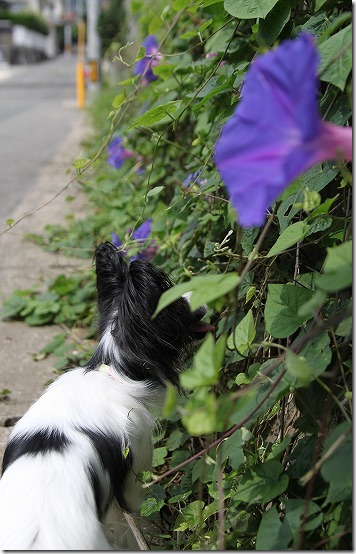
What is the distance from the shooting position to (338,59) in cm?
137

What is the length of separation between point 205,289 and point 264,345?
47cm

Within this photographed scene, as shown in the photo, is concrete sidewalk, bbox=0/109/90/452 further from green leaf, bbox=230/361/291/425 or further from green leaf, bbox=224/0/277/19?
green leaf, bbox=224/0/277/19

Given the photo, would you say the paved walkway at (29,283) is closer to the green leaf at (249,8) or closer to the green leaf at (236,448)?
the green leaf at (236,448)

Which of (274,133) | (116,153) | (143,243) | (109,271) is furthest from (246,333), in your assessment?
(116,153)

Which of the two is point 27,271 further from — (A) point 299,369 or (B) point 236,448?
(A) point 299,369

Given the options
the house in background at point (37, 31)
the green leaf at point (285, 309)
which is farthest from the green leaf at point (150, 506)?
the house in background at point (37, 31)

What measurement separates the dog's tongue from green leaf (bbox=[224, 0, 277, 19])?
3.03 ft

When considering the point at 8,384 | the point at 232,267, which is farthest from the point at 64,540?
the point at 8,384

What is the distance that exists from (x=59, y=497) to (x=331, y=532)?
69 cm

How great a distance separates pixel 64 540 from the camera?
161cm

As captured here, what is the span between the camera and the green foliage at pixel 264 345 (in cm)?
115

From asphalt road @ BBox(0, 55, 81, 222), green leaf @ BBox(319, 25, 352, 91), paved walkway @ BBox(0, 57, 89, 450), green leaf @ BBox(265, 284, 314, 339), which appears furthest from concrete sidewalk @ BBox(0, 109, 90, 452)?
green leaf @ BBox(319, 25, 352, 91)

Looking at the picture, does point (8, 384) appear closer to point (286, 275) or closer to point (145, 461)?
point (145, 461)

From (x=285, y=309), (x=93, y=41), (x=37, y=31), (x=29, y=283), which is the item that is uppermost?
(x=37, y=31)
